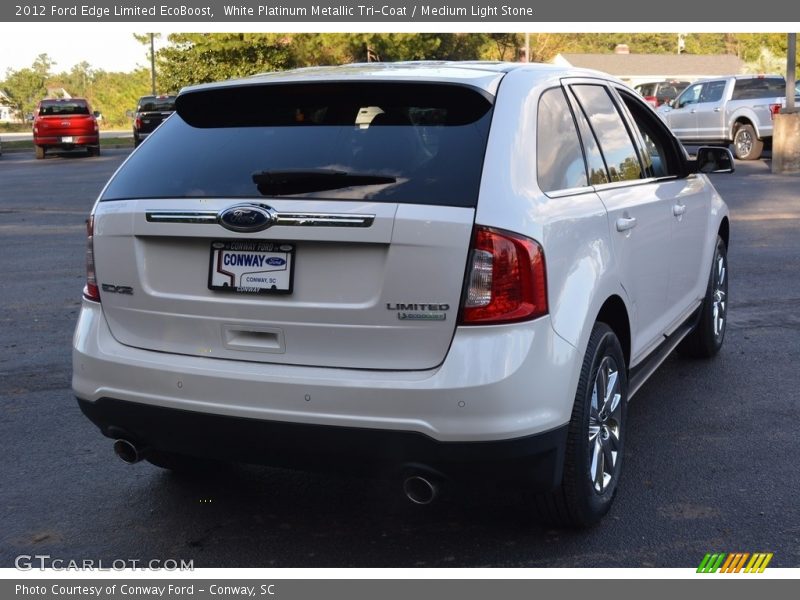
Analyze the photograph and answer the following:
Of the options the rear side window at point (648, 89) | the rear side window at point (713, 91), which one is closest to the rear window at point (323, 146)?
the rear side window at point (713, 91)

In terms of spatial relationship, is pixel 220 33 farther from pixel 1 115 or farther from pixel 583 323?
pixel 1 115

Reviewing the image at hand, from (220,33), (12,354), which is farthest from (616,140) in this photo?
(220,33)

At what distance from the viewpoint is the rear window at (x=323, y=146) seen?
361cm

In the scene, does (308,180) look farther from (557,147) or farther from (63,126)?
(63,126)

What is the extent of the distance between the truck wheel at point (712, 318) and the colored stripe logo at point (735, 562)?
107 inches

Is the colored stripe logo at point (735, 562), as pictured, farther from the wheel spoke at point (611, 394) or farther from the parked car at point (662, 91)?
the parked car at point (662, 91)

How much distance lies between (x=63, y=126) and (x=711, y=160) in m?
31.2

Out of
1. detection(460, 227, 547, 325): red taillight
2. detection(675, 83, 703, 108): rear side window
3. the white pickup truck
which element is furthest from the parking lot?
detection(675, 83, 703, 108): rear side window

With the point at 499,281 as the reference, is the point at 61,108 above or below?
below

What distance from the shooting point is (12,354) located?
23.4 ft

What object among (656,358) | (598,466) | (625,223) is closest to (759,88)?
(656,358)

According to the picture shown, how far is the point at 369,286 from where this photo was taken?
11.6 feet

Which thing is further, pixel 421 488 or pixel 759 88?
pixel 759 88

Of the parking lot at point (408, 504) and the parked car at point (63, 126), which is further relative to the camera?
the parked car at point (63, 126)
